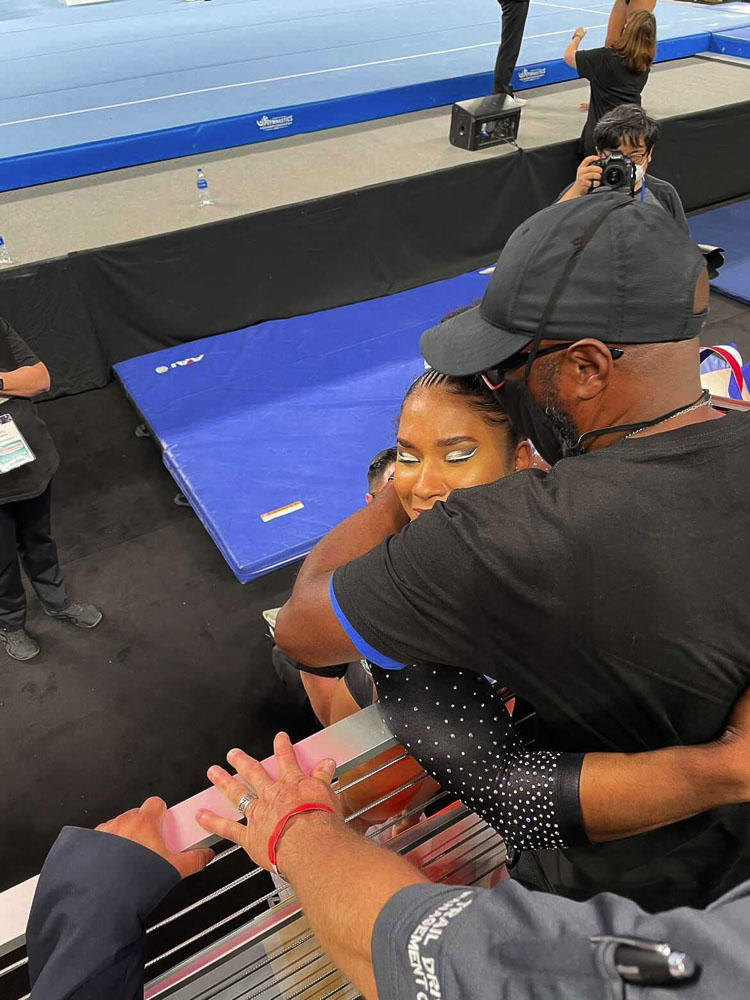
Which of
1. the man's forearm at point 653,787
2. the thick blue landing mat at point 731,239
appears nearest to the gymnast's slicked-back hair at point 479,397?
the man's forearm at point 653,787

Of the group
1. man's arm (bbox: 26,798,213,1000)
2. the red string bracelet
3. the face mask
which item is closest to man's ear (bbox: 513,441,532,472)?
the face mask

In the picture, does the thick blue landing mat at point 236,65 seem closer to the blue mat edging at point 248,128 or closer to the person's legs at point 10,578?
the blue mat edging at point 248,128

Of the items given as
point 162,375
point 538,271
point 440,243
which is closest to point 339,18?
point 440,243

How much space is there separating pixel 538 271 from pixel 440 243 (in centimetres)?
425

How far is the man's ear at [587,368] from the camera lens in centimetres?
100

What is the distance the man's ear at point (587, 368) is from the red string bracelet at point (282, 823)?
667 mm

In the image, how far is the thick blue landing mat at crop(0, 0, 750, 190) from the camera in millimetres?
5379

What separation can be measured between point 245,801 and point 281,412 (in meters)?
3.06

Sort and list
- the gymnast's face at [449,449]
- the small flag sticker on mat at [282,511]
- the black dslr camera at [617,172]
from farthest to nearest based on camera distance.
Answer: the small flag sticker on mat at [282,511] → the black dslr camera at [617,172] → the gymnast's face at [449,449]

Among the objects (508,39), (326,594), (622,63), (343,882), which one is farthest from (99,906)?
(508,39)

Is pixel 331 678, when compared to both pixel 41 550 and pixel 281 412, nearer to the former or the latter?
pixel 41 550

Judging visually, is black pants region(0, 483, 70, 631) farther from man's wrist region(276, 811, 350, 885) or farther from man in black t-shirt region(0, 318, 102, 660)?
man's wrist region(276, 811, 350, 885)

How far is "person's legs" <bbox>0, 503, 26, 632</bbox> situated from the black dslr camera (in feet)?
7.01

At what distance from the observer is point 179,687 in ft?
8.74
